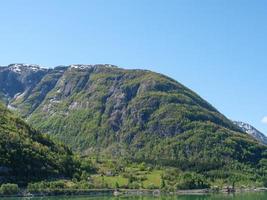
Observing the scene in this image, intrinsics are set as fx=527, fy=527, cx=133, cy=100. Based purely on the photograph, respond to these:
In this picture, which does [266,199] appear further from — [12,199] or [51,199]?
[12,199]

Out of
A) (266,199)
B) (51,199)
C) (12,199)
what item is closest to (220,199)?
(266,199)

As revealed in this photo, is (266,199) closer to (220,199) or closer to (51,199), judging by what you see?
(220,199)

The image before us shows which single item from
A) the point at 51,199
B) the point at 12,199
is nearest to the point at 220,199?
the point at 51,199

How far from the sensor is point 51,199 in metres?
198

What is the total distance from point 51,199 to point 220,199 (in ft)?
209

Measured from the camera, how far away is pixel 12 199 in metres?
199

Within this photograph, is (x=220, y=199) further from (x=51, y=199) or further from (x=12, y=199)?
(x=12, y=199)

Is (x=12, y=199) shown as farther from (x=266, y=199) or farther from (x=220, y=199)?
(x=266, y=199)

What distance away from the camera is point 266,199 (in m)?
190

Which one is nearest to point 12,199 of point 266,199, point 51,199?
point 51,199

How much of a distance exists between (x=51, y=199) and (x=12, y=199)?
48.4ft

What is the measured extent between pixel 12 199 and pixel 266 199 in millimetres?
93929
